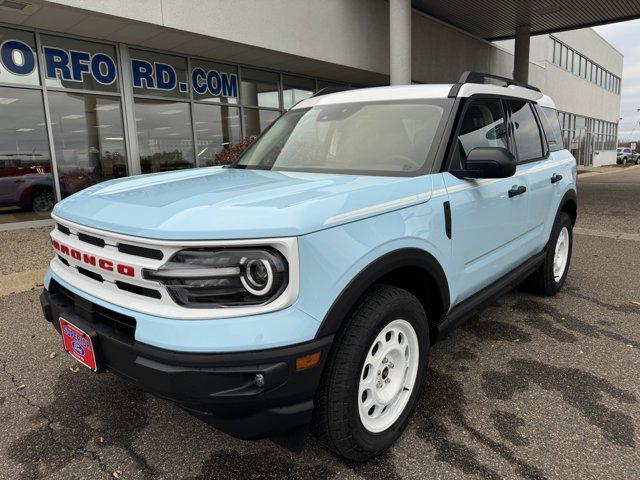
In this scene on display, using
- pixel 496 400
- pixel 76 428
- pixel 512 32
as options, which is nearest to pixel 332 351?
pixel 496 400

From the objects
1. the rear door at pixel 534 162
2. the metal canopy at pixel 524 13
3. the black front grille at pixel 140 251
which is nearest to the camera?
the black front grille at pixel 140 251

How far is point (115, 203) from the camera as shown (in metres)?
2.15

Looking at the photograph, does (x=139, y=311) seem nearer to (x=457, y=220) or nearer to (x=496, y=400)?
(x=457, y=220)

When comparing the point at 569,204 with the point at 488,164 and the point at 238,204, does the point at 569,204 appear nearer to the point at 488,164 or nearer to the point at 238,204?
the point at 488,164

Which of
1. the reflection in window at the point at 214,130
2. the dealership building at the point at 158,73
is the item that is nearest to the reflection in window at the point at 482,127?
the dealership building at the point at 158,73

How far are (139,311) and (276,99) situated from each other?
12.0m

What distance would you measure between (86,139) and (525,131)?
864 cm

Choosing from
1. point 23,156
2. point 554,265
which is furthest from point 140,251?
point 23,156

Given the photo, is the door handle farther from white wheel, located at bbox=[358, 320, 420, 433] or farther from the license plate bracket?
the license plate bracket

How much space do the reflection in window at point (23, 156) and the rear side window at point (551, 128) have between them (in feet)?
28.2

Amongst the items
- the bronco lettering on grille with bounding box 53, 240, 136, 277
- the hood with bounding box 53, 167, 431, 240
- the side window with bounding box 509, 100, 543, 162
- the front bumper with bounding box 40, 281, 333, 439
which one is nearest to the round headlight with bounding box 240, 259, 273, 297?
the hood with bounding box 53, 167, 431, 240

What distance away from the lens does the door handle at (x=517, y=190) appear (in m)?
3.14

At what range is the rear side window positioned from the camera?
13.8 ft

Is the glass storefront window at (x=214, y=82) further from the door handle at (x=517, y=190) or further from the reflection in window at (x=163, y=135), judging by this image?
the door handle at (x=517, y=190)
